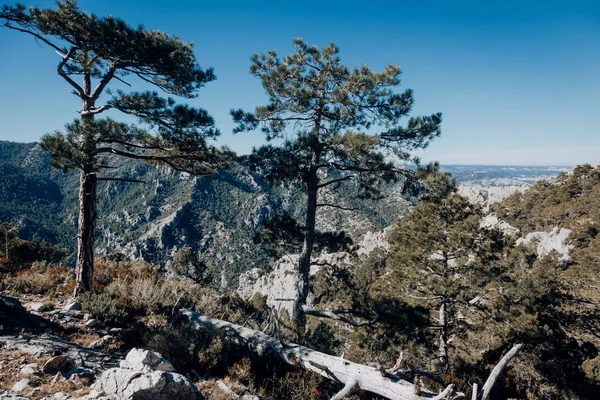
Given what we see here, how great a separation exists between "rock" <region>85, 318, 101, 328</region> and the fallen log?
175 cm

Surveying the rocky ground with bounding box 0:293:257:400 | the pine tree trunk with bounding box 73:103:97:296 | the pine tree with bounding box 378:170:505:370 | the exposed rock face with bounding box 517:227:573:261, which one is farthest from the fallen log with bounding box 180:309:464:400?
the exposed rock face with bounding box 517:227:573:261

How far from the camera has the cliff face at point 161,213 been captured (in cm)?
10400

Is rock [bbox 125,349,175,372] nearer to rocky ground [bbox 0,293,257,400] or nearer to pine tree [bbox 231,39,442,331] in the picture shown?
rocky ground [bbox 0,293,257,400]

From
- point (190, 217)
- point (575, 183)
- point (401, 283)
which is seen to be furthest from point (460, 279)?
point (190, 217)

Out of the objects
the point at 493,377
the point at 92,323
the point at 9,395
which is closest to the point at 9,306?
the point at 92,323

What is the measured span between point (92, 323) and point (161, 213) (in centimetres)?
13577

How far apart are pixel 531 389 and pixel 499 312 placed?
10.9ft

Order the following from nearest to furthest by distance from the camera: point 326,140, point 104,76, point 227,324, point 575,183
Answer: point 227,324
point 104,76
point 326,140
point 575,183

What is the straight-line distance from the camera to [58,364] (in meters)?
3.78

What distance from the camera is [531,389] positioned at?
10070mm

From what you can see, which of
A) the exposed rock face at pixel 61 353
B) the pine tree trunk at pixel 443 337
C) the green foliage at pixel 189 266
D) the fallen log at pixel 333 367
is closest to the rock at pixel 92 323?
the exposed rock face at pixel 61 353

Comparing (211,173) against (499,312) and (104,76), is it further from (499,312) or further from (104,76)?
(499,312)

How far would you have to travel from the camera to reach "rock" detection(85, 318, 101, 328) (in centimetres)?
558

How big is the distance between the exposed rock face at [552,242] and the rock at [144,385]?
40.2 metres
